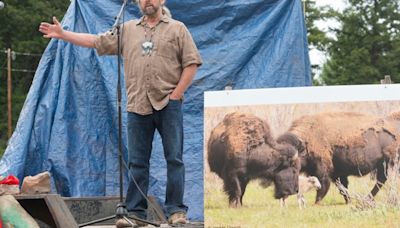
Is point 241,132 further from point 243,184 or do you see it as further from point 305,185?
point 305,185

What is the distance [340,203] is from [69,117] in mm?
3344

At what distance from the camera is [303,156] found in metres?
4.05

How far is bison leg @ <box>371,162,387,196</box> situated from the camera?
3859 mm

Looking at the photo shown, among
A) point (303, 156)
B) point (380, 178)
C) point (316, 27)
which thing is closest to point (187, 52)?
point (303, 156)

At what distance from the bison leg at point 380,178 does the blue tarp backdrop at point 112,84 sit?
280cm

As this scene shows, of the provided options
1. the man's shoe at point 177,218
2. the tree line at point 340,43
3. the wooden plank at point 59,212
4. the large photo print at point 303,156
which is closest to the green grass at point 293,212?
the large photo print at point 303,156

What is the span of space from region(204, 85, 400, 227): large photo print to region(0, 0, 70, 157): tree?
82.7ft

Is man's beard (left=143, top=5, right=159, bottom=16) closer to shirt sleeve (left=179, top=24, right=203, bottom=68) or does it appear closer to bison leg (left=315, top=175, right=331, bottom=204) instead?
shirt sleeve (left=179, top=24, right=203, bottom=68)

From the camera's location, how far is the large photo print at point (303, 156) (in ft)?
12.7

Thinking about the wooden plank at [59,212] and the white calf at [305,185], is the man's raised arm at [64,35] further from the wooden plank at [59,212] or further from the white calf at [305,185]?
the white calf at [305,185]

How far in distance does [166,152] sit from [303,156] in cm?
125

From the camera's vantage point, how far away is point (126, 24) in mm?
5258

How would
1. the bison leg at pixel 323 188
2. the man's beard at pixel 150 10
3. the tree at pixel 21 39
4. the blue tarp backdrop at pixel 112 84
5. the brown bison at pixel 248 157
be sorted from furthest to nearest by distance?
the tree at pixel 21 39, the blue tarp backdrop at pixel 112 84, the man's beard at pixel 150 10, the brown bison at pixel 248 157, the bison leg at pixel 323 188

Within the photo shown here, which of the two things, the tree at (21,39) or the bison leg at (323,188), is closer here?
the bison leg at (323,188)
